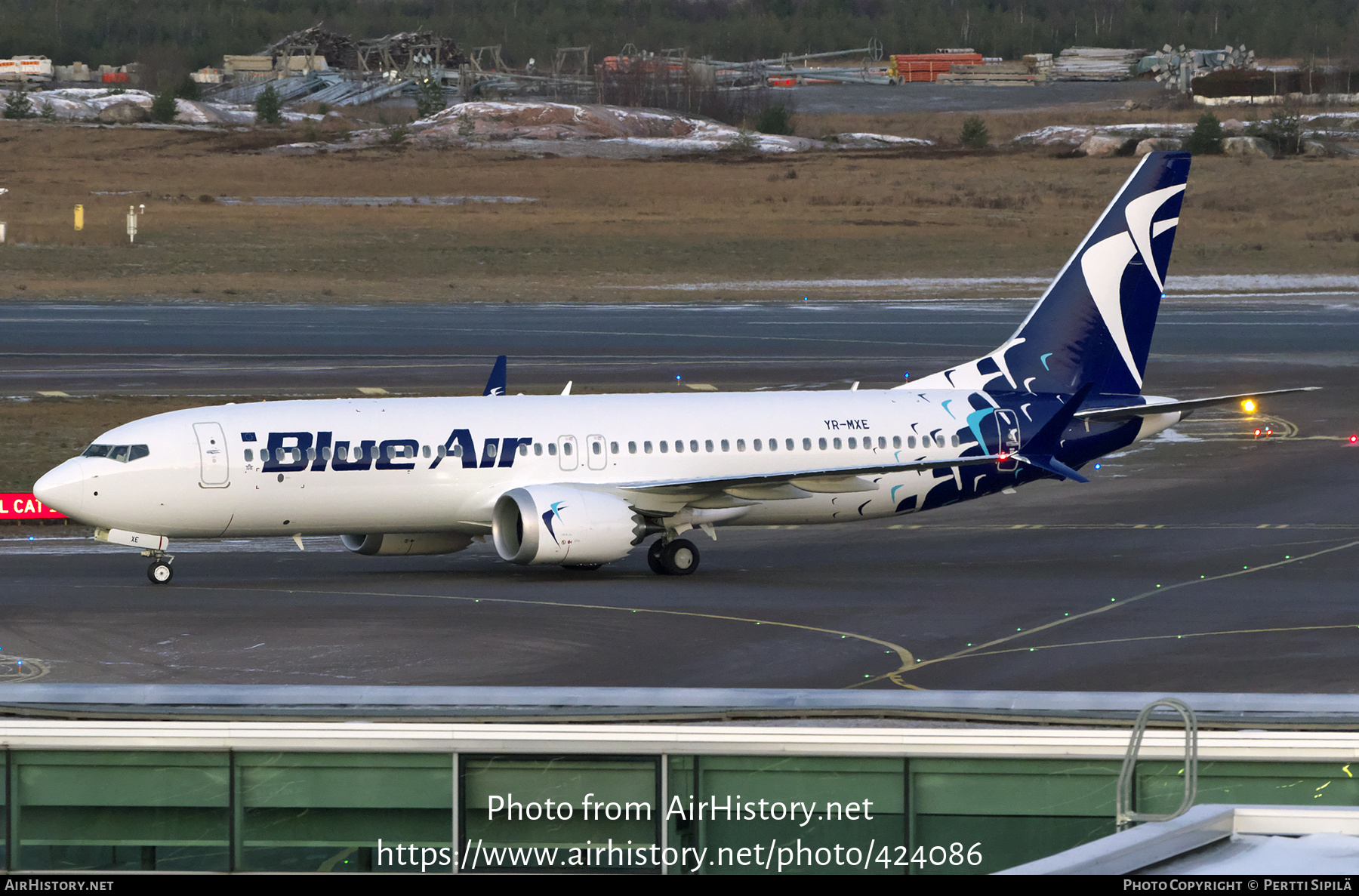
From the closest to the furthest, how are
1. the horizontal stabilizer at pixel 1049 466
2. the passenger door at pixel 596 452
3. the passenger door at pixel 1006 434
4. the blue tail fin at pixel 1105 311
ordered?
the passenger door at pixel 596 452, the horizontal stabilizer at pixel 1049 466, the passenger door at pixel 1006 434, the blue tail fin at pixel 1105 311

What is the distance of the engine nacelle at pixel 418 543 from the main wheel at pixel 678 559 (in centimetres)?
419

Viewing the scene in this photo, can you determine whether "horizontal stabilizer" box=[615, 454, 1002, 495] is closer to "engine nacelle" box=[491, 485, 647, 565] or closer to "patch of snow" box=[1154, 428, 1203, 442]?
"engine nacelle" box=[491, 485, 647, 565]

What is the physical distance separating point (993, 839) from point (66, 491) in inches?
1089

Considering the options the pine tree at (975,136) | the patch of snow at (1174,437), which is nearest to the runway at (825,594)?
the patch of snow at (1174,437)

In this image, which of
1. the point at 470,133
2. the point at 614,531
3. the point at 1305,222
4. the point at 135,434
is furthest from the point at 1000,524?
the point at 470,133

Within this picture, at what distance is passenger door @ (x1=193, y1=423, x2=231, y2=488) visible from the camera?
37.4 m

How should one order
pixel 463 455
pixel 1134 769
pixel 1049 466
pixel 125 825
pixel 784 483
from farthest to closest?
1. pixel 1049 466
2. pixel 784 483
3. pixel 463 455
4. pixel 125 825
5. pixel 1134 769

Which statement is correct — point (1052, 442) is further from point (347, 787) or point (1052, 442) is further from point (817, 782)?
point (347, 787)

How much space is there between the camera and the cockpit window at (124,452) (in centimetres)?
3731

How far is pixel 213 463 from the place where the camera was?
37438mm

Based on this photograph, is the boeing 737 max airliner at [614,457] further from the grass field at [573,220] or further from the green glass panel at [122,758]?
the grass field at [573,220]

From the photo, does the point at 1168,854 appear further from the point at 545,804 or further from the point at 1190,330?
the point at 1190,330

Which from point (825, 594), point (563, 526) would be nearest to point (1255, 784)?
point (825, 594)
